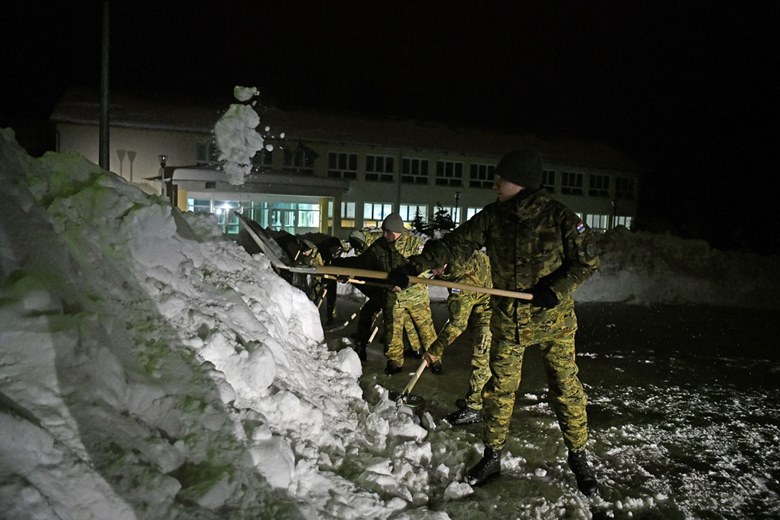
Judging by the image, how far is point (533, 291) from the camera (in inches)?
149

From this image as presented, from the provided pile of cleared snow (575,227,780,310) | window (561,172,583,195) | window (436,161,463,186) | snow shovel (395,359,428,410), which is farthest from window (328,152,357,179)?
snow shovel (395,359,428,410)

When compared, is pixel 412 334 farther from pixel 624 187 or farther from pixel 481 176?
pixel 624 187

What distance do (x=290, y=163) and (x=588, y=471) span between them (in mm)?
26175

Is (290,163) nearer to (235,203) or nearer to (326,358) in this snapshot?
(235,203)

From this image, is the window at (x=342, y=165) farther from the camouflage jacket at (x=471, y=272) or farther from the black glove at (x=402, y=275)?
the black glove at (x=402, y=275)

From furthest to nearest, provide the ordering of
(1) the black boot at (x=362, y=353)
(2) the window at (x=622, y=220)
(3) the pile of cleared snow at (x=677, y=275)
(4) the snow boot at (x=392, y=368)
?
1. (2) the window at (x=622, y=220)
2. (3) the pile of cleared snow at (x=677, y=275)
3. (1) the black boot at (x=362, y=353)
4. (4) the snow boot at (x=392, y=368)

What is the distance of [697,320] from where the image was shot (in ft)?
39.5

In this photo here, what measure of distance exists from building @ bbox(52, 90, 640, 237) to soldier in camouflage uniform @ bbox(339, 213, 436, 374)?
17.0m

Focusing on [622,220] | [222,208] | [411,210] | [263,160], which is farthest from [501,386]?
[622,220]

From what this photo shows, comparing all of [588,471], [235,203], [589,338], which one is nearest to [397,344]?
[588,471]

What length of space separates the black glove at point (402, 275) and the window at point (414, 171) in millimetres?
27977

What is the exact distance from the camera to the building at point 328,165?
24.7 meters

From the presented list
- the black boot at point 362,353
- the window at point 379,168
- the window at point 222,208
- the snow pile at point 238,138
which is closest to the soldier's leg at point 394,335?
the black boot at point 362,353

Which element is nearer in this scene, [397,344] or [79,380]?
[79,380]
